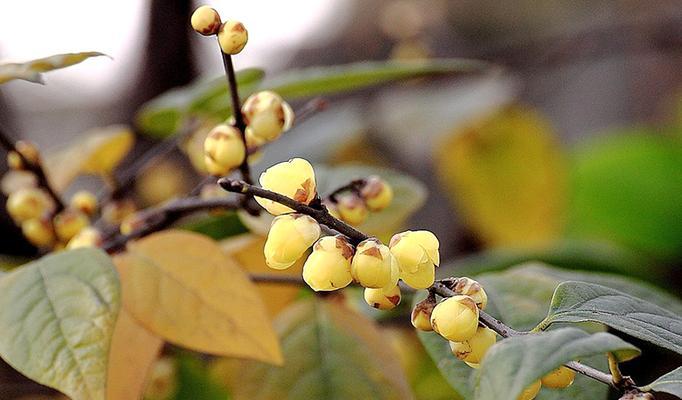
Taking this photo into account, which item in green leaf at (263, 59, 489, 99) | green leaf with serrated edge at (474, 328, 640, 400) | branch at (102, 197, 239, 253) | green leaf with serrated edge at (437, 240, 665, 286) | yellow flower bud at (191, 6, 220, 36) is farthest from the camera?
green leaf with serrated edge at (437, 240, 665, 286)

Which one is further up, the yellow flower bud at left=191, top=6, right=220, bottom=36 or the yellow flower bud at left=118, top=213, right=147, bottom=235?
the yellow flower bud at left=191, top=6, right=220, bottom=36

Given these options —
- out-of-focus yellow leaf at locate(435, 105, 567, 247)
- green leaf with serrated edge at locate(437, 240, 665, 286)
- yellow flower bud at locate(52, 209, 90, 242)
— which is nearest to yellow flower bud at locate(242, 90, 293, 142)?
yellow flower bud at locate(52, 209, 90, 242)

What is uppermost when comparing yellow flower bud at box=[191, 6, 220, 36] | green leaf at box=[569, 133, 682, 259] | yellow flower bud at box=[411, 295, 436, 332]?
yellow flower bud at box=[191, 6, 220, 36]

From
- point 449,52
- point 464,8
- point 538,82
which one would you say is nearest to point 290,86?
point 449,52

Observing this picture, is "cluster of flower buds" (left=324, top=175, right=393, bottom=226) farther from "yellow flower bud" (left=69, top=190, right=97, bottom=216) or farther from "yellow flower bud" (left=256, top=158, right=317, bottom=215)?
"yellow flower bud" (left=69, top=190, right=97, bottom=216)

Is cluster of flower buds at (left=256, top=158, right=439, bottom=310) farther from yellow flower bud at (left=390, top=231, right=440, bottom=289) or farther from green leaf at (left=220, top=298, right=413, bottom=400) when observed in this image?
green leaf at (left=220, top=298, right=413, bottom=400)

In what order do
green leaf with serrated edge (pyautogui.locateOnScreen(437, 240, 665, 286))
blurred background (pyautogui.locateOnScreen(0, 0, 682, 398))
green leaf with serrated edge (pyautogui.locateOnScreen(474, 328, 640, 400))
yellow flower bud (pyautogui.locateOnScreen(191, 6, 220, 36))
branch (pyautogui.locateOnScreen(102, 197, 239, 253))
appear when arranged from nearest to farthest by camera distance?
1. green leaf with serrated edge (pyautogui.locateOnScreen(474, 328, 640, 400))
2. yellow flower bud (pyautogui.locateOnScreen(191, 6, 220, 36))
3. branch (pyautogui.locateOnScreen(102, 197, 239, 253))
4. green leaf with serrated edge (pyautogui.locateOnScreen(437, 240, 665, 286))
5. blurred background (pyautogui.locateOnScreen(0, 0, 682, 398))

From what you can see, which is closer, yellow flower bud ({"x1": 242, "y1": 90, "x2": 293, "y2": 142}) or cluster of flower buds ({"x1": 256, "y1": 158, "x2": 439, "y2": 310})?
cluster of flower buds ({"x1": 256, "y1": 158, "x2": 439, "y2": 310})

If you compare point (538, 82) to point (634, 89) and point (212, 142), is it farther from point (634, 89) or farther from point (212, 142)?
point (212, 142)

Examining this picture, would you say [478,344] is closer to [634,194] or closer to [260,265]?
[260,265]
